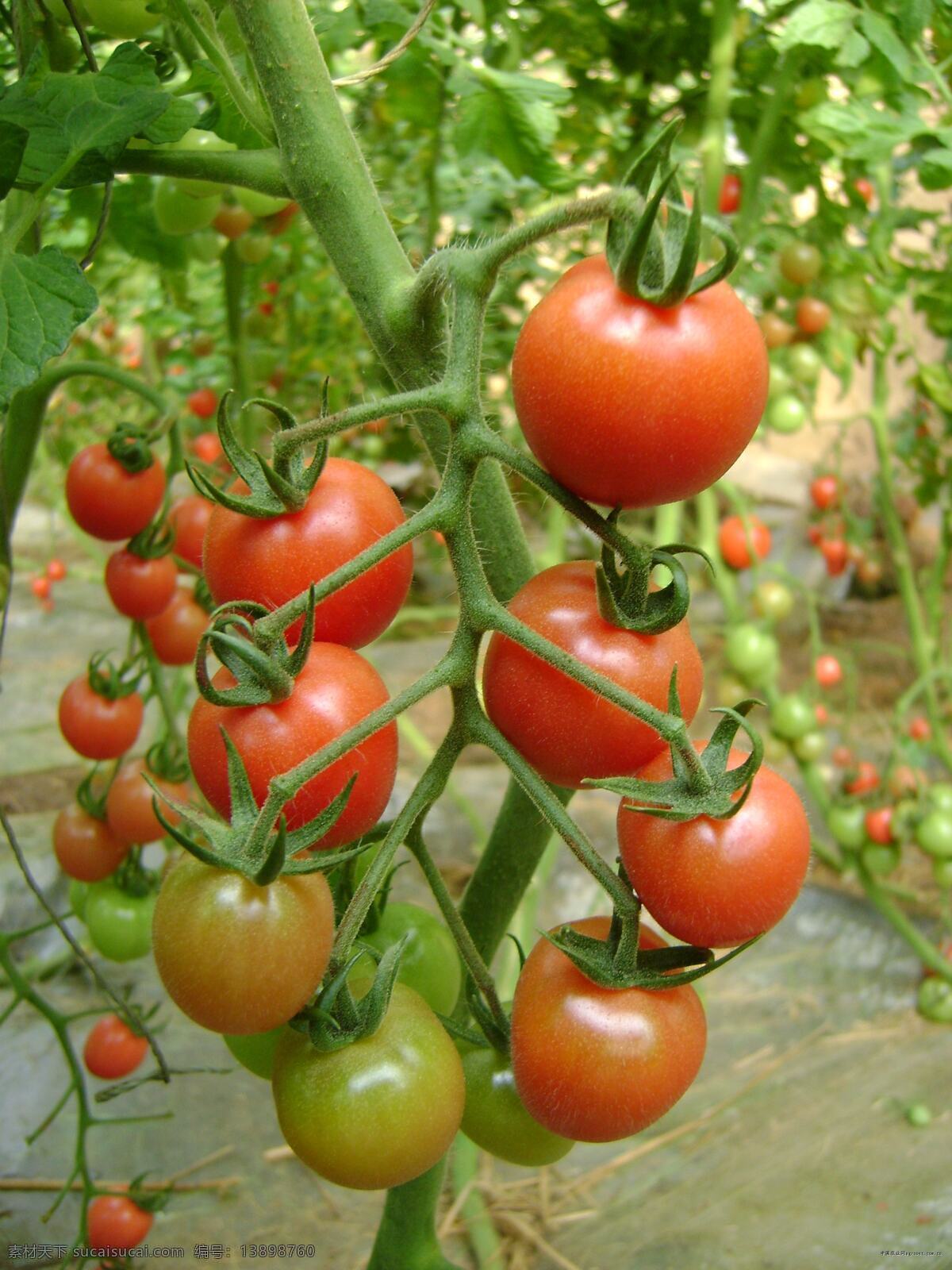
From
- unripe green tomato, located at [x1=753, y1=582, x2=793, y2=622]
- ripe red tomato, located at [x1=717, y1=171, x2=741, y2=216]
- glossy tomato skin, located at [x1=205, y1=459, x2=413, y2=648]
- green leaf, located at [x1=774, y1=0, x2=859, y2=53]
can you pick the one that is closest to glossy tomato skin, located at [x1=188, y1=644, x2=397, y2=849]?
glossy tomato skin, located at [x1=205, y1=459, x2=413, y2=648]

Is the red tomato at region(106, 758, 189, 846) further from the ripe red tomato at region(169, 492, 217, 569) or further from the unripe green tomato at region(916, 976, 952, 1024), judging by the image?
the unripe green tomato at region(916, 976, 952, 1024)

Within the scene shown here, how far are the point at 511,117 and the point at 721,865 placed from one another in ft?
1.71

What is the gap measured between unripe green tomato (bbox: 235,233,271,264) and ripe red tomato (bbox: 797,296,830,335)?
619 millimetres

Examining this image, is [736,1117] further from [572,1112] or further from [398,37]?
[398,37]

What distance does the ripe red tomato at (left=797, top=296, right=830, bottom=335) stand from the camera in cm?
117

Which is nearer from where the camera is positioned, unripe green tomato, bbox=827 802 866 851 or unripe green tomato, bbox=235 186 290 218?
unripe green tomato, bbox=235 186 290 218

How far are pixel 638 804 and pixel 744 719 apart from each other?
4 cm

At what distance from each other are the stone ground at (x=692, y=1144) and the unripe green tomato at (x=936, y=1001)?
2cm

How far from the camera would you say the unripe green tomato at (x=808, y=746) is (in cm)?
128

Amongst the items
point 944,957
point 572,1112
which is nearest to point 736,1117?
point 944,957

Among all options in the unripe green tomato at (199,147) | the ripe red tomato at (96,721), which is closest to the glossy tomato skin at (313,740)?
the unripe green tomato at (199,147)

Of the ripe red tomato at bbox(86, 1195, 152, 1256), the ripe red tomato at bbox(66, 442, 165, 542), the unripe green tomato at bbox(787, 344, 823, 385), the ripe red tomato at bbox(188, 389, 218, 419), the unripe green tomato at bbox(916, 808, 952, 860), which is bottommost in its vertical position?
the unripe green tomato at bbox(916, 808, 952, 860)

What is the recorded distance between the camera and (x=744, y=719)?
318 millimetres

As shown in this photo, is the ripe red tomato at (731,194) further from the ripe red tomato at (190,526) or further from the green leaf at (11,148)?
the green leaf at (11,148)
